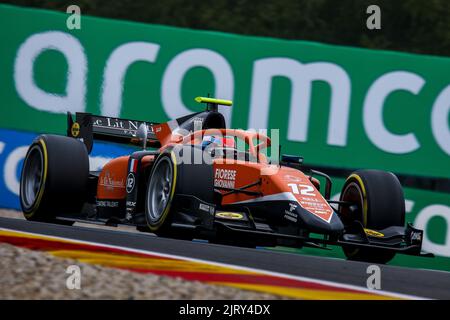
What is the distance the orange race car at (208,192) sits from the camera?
8922 mm

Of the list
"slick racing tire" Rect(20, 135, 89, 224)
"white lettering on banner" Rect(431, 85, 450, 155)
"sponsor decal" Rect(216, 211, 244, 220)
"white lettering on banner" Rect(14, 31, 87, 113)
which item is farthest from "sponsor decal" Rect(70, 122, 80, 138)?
"white lettering on banner" Rect(431, 85, 450, 155)

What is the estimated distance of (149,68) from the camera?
1281 cm

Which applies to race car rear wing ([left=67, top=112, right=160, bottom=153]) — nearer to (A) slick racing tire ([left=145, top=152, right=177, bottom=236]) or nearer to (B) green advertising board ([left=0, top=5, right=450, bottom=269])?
(B) green advertising board ([left=0, top=5, right=450, bottom=269])

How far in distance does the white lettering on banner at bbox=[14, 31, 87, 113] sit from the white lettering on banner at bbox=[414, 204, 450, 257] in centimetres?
444

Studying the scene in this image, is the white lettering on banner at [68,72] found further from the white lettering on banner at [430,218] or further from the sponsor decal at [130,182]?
the white lettering on banner at [430,218]

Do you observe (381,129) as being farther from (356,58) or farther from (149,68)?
(149,68)

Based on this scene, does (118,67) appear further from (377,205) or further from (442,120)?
(377,205)

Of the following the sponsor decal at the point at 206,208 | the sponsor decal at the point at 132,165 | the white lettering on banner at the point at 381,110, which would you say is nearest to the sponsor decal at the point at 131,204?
the sponsor decal at the point at 132,165

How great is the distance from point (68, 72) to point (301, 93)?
3016 mm

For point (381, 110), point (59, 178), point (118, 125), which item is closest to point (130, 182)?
point (59, 178)

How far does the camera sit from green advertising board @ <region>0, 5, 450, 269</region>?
39.8 ft

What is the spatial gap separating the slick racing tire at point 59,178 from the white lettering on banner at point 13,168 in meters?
2.17

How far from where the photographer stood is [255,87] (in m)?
12.5

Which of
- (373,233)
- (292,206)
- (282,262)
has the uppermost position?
(292,206)
